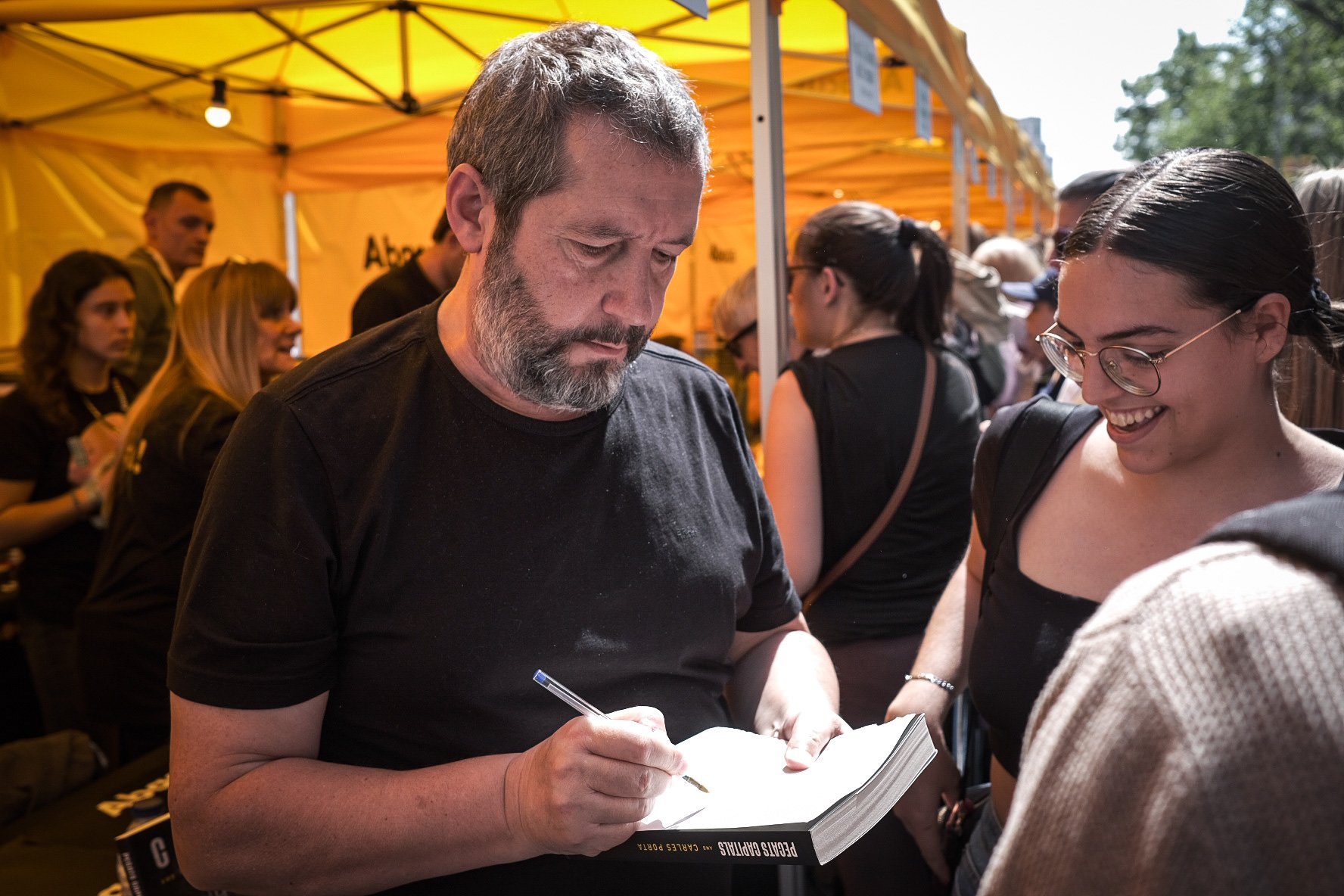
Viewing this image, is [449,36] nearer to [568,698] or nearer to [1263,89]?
[568,698]

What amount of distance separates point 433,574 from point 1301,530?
0.97 m

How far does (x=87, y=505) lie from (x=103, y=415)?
15.2 inches

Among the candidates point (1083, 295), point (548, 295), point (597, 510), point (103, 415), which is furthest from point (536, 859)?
point (103, 415)

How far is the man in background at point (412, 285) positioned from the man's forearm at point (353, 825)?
279cm

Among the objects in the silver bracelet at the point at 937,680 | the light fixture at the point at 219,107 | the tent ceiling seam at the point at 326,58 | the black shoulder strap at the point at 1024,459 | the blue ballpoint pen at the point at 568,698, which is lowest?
the silver bracelet at the point at 937,680

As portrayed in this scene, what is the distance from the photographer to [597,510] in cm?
138

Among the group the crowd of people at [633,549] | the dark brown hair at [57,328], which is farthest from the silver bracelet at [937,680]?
the dark brown hair at [57,328]

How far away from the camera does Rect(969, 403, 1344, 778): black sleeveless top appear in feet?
5.05

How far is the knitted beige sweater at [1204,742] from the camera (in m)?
0.49

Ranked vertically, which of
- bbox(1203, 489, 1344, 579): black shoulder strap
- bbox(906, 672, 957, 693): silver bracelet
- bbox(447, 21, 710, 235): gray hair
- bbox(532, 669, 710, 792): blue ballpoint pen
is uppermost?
bbox(447, 21, 710, 235): gray hair

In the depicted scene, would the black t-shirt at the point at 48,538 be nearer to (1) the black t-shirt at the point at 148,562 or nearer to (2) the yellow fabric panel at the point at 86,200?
(1) the black t-shirt at the point at 148,562

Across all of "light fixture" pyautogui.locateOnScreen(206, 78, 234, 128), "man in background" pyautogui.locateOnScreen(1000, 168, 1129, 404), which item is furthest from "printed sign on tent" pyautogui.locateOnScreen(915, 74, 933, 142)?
"light fixture" pyautogui.locateOnScreen(206, 78, 234, 128)

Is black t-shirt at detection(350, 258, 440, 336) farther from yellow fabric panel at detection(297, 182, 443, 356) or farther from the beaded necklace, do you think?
yellow fabric panel at detection(297, 182, 443, 356)

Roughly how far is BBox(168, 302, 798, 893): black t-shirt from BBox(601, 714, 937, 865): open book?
157 mm
